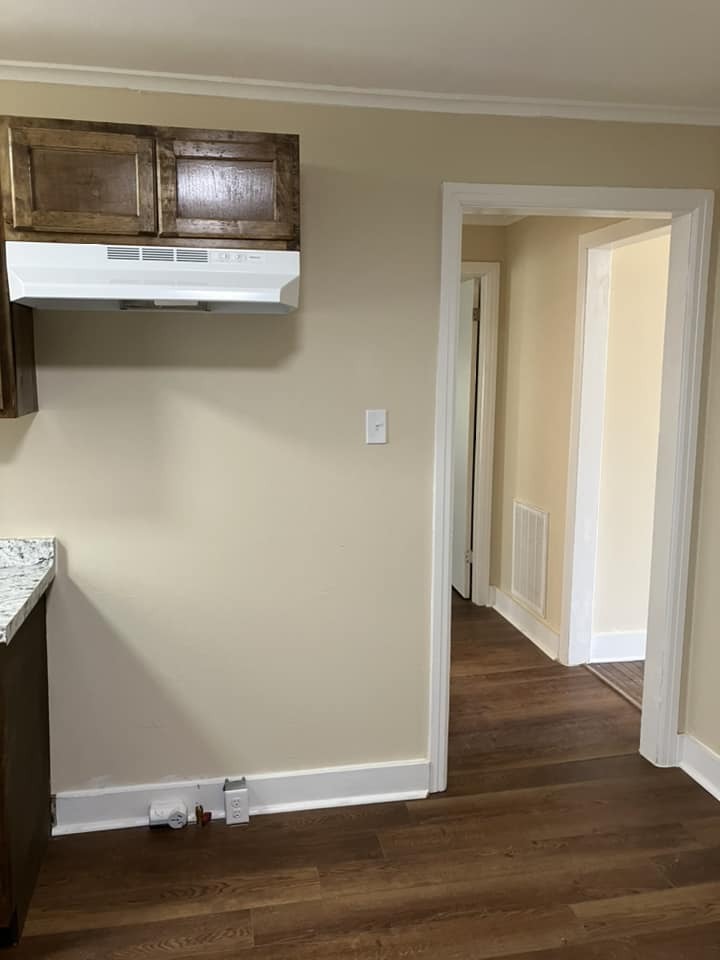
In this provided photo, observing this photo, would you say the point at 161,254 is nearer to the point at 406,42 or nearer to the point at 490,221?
the point at 406,42

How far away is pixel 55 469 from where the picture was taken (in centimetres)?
240

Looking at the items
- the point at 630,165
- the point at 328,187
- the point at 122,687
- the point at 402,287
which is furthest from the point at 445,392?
the point at 122,687

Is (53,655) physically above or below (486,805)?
above

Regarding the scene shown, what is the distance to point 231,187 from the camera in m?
2.09

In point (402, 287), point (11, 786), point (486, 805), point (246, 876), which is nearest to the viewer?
point (11, 786)

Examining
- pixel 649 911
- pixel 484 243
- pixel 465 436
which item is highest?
pixel 484 243

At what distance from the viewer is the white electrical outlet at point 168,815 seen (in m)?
2.56

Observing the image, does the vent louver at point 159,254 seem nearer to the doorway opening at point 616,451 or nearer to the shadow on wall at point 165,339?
the shadow on wall at point 165,339

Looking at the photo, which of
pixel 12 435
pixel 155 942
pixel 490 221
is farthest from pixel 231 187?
pixel 490 221

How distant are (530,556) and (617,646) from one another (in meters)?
0.68

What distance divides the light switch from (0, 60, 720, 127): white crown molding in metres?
0.98

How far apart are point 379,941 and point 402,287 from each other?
1.97m

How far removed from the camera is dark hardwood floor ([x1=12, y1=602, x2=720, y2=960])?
209 centimetres

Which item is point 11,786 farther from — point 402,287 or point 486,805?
point 402,287
